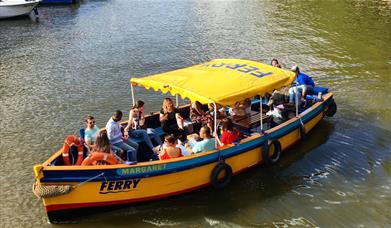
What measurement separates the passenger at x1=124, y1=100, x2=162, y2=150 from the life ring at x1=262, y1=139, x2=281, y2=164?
296 cm

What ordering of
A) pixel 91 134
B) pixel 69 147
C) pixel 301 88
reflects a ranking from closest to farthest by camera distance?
pixel 69 147 < pixel 91 134 < pixel 301 88

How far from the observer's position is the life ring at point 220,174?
10.5m

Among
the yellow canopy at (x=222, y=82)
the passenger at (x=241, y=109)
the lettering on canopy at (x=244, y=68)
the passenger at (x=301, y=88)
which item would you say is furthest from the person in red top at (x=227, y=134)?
the passenger at (x=301, y=88)

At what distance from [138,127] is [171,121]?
99 cm

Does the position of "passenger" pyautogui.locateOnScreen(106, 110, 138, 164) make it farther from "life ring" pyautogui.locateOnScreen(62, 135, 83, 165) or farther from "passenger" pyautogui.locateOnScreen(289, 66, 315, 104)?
"passenger" pyautogui.locateOnScreen(289, 66, 315, 104)

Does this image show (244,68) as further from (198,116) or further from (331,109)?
(331,109)

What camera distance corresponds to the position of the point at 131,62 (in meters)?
22.7

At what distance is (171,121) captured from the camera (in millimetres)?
12258

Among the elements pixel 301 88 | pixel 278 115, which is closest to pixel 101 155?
pixel 278 115

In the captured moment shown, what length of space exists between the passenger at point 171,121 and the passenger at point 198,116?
54 cm

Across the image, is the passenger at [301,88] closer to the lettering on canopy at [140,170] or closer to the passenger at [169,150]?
the passenger at [169,150]

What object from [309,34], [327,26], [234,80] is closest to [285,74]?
[234,80]

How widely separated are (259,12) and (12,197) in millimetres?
29072

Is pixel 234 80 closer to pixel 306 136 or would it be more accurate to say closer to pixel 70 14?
pixel 306 136
